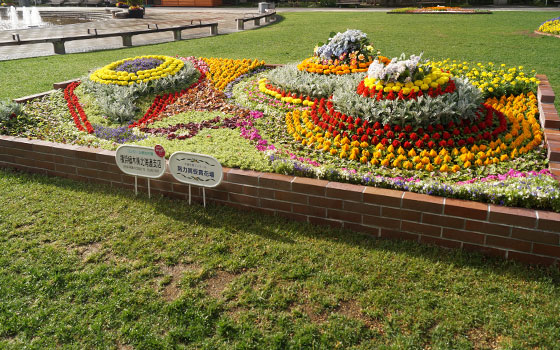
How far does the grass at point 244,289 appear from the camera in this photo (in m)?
2.79

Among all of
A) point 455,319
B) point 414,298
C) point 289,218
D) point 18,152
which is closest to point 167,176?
point 289,218

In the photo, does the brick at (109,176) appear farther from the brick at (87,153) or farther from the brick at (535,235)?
the brick at (535,235)

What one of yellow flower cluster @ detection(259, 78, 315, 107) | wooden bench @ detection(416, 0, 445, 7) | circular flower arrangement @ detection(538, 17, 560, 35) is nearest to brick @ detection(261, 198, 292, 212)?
yellow flower cluster @ detection(259, 78, 315, 107)

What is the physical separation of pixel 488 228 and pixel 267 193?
1894 mm

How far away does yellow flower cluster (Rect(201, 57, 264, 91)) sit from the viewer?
7.71 meters

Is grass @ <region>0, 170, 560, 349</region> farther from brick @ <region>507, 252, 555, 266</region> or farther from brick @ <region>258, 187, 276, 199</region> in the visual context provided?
brick @ <region>258, 187, 276, 199</region>

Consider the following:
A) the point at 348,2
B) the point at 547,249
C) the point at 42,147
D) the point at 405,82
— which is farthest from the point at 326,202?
the point at 348,2

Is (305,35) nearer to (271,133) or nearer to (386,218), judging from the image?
(271,133)

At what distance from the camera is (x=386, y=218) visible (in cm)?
373

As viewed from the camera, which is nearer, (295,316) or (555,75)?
(295,316)

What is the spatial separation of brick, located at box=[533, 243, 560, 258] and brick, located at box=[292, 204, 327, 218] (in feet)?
5.52

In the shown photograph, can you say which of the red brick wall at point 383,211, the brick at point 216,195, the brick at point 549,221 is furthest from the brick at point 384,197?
the brick at point 216,195

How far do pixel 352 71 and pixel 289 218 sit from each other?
137 inches

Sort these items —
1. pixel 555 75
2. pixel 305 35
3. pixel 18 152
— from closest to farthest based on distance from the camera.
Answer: pixel 18 152, pixel 555 75, pixel 305 35
